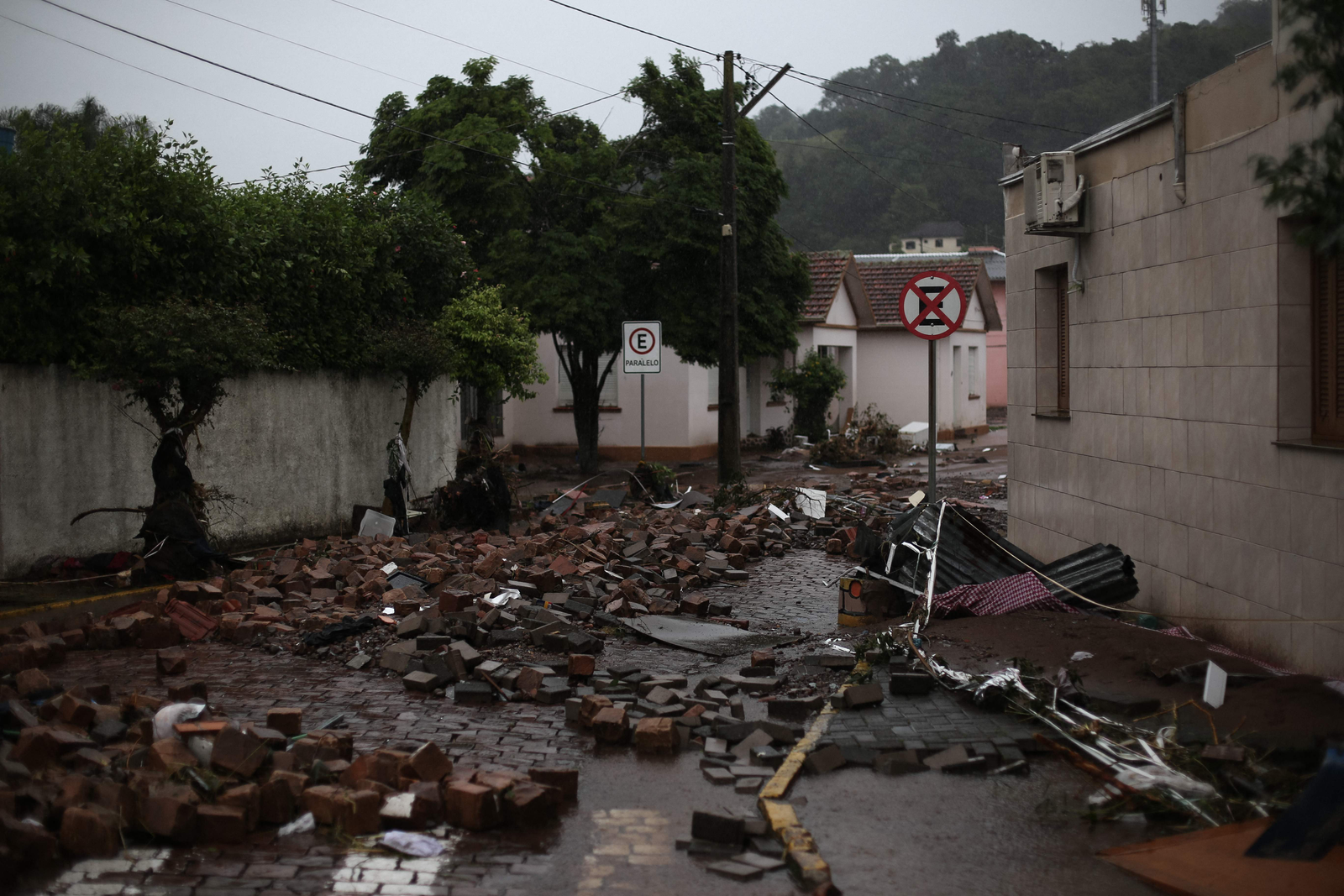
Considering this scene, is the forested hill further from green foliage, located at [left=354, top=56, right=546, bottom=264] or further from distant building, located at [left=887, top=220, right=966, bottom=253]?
green foliage, located at [left=354, top=56, right=546, bottom=264]

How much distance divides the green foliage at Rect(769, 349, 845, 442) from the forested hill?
10.7 m

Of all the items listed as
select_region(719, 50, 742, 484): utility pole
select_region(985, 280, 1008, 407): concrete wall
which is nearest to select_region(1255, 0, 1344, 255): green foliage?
select_region(719, 50, 742, 484): utility pole

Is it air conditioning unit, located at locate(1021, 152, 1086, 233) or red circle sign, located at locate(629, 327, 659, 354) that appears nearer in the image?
air conditioning unit, located at locate(1021, 152, 1086, 233)

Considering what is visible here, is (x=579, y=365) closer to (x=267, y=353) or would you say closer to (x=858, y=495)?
(x=858, y=495)

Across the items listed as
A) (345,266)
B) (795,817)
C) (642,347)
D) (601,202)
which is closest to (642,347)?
(642,347)

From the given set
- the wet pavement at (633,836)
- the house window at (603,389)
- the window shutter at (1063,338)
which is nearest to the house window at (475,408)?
the house window at (603,389)

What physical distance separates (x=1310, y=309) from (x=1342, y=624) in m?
1.89

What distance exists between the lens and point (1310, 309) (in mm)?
6617

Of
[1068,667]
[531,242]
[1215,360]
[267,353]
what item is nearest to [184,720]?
[1068,667]

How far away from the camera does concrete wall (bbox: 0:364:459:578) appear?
10.9 meters

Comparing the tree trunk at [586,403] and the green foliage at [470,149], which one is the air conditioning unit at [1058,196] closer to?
the green foliage at [470,149]

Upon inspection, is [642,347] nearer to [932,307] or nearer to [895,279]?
[932,307]

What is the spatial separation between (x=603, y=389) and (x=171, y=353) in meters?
17.8

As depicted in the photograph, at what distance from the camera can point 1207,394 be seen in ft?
24.4
